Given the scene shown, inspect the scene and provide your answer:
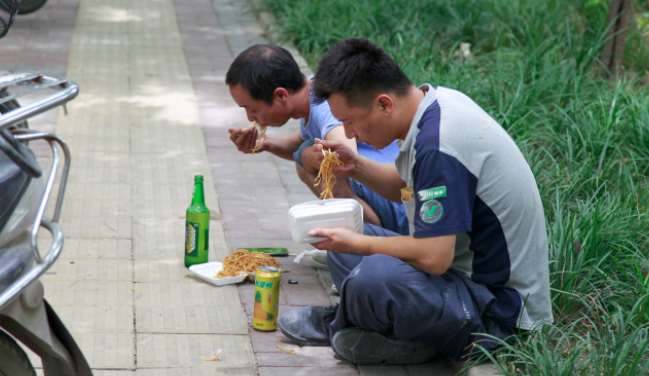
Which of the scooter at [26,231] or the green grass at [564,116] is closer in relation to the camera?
the scooter at [26,231]

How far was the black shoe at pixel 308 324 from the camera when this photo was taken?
3.62m

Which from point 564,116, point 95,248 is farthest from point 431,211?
point 564,116

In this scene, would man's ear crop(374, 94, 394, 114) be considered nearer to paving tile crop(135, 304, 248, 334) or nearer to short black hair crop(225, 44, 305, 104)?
short black hair crop(225, 44, 305, 104)

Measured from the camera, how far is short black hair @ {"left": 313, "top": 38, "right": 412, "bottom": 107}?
10.0 feet

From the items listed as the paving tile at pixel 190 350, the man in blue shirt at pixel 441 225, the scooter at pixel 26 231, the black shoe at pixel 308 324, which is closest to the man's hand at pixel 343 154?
the man in blue shirt at pixel 441 225

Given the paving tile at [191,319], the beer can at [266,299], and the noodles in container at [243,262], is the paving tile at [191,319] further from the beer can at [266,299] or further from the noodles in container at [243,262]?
the noodles in container at [243,262]

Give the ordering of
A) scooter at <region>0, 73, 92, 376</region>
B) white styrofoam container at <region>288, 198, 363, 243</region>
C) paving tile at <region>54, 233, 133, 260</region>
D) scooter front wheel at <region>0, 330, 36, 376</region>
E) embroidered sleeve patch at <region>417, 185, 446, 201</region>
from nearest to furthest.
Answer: scooter at <region>0, 73, 92, 376</region>, scooter front wheel at <region>0, 330, 36, 376</region>, embroidered sleeve patch at <region>417, 185, 446, 201</region>, white styrofoam container at <region>288, 198, 363, 243</region>, paving tile at <region>54, 233, 133, 260</region>

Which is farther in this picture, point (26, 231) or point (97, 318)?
point (97, 318)

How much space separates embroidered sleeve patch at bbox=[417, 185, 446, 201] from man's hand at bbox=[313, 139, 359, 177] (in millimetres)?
634

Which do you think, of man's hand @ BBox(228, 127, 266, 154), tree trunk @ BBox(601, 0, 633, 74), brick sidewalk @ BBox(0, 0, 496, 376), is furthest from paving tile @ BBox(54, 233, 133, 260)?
tree trunk @ BBox(601, 0, 633, 74)

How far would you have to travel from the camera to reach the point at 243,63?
156 inches

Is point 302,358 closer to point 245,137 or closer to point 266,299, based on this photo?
point 266,299

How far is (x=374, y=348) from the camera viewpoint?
3.43 m

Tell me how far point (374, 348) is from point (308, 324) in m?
0.38
